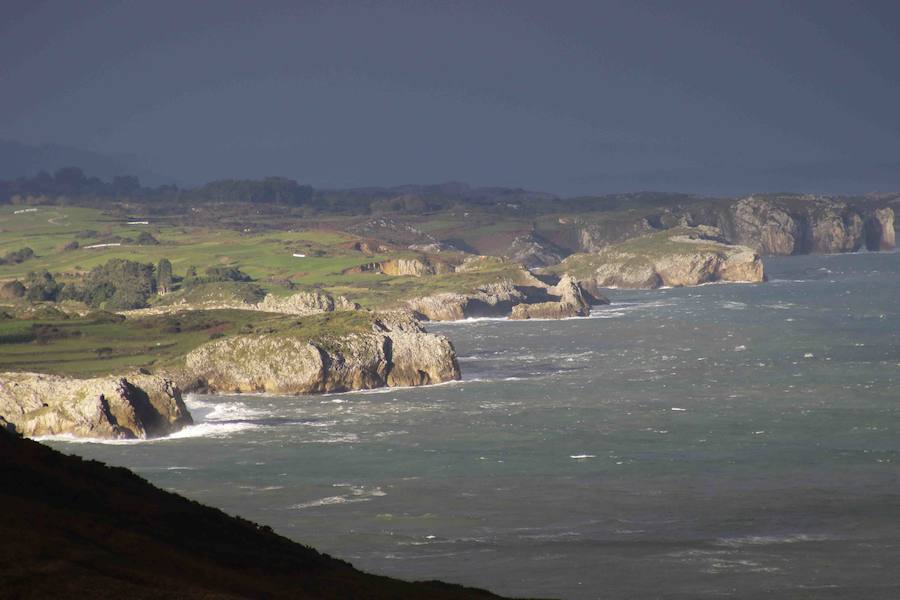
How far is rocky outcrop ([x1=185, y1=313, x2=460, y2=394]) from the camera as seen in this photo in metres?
136

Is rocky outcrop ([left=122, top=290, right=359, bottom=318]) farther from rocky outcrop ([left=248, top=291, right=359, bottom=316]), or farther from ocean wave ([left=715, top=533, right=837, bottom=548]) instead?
ocean wave ([left=715, top=533, right=837, bottom=548])

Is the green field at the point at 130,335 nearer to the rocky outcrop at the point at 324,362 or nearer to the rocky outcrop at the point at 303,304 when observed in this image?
the rocky outcrop at the point at 324,362

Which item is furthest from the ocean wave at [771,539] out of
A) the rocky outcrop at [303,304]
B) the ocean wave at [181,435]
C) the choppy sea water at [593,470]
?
the rocky outcrop at [303,304]

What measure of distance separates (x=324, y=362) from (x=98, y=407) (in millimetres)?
28362

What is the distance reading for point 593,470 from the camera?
94875 millimetres

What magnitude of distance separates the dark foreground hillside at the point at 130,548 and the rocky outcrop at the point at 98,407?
166 ft

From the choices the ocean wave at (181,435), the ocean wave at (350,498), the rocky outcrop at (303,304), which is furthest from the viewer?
the rocky outcrop at (303,304)

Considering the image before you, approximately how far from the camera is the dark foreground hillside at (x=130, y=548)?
4122cm

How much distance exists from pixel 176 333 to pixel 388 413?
148ft

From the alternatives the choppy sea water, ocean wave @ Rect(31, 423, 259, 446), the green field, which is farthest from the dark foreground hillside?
the green field

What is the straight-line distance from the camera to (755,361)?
479 ft

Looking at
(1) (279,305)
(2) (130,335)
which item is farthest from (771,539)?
(1) (279,305)

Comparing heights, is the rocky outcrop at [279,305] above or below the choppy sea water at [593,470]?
above

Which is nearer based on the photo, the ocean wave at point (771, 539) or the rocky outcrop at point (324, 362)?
the ocean wave at point (771, 539)
